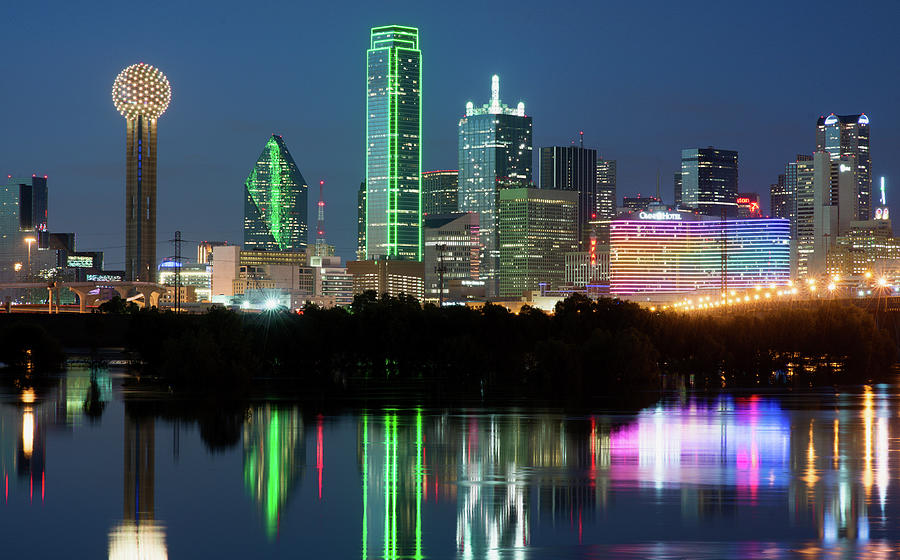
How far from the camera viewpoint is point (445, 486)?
50.7 meters

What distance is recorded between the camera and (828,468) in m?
56.8

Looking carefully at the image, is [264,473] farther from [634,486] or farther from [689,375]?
[689,375]

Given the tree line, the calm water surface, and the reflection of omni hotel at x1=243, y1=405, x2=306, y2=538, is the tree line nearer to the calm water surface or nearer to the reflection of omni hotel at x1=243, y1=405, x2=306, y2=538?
the calm water surface

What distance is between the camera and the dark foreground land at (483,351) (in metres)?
99.8

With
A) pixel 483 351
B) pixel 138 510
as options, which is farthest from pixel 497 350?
pixel 138 510

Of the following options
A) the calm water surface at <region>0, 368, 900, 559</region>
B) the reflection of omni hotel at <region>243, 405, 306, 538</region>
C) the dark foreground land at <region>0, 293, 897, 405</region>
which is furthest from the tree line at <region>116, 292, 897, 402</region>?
the reflection of omni hotel at <region>243, 405, 306, 538</region>

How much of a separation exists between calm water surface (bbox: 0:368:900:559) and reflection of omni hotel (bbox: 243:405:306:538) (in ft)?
0.46

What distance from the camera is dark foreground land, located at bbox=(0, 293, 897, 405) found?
327 ft

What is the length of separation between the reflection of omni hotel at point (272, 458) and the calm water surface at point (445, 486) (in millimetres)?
141

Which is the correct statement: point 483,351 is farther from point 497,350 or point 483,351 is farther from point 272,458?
point 272,458

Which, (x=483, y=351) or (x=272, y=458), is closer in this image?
(x=272, y=458)

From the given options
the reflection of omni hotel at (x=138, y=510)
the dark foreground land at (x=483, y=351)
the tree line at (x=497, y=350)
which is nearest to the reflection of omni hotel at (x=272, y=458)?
the reflection of omni hotel at (x=138, y=510)

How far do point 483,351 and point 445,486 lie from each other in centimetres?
6694

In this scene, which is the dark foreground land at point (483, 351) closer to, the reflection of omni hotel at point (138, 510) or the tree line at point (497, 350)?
the tree line at point (497, 350)
